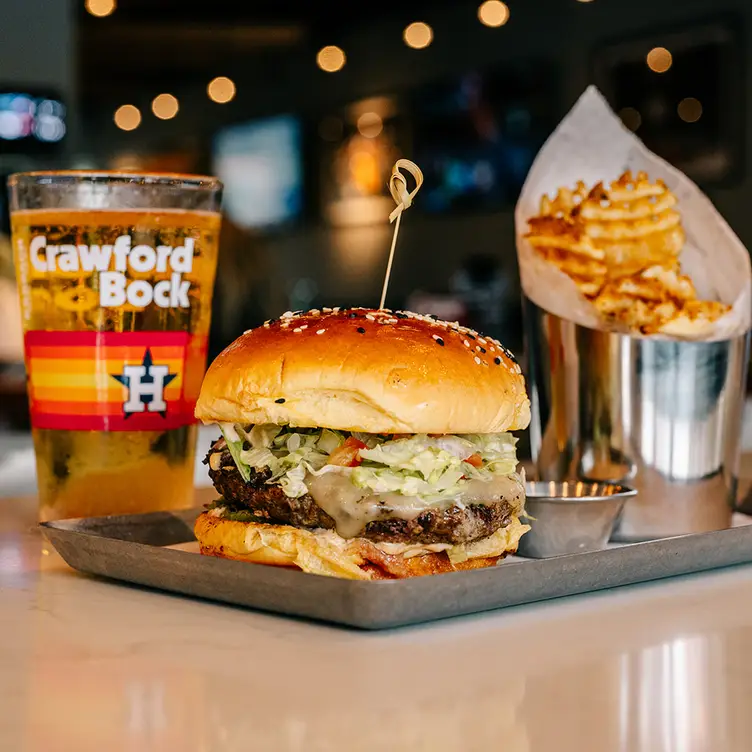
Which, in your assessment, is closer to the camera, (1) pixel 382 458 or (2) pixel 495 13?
(1) pixel 382 458

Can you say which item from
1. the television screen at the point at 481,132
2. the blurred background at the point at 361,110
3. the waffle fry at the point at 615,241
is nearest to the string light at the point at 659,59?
the blurred background at the point at 361,110

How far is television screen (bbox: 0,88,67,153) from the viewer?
6.04 m

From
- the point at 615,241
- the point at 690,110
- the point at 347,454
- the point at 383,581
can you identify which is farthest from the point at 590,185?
the point at 690,110

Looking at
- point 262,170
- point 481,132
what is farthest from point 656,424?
point 262,170

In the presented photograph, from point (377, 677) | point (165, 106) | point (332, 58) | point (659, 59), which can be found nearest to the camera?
point (377, 677)

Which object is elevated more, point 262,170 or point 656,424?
point 262,170

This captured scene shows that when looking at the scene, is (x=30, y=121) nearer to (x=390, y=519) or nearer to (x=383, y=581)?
(x=390, y=519)

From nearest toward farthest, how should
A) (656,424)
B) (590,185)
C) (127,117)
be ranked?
(656,424) → (590,185) → (127,117)

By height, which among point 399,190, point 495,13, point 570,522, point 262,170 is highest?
point 495,13

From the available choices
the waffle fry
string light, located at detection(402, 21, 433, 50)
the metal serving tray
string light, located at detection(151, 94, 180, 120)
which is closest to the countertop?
the metal serving tray

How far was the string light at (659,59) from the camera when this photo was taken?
24.5 feet

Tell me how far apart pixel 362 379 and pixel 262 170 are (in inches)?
383

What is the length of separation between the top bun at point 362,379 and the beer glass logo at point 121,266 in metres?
0.23

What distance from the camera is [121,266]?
1513 millimetres
